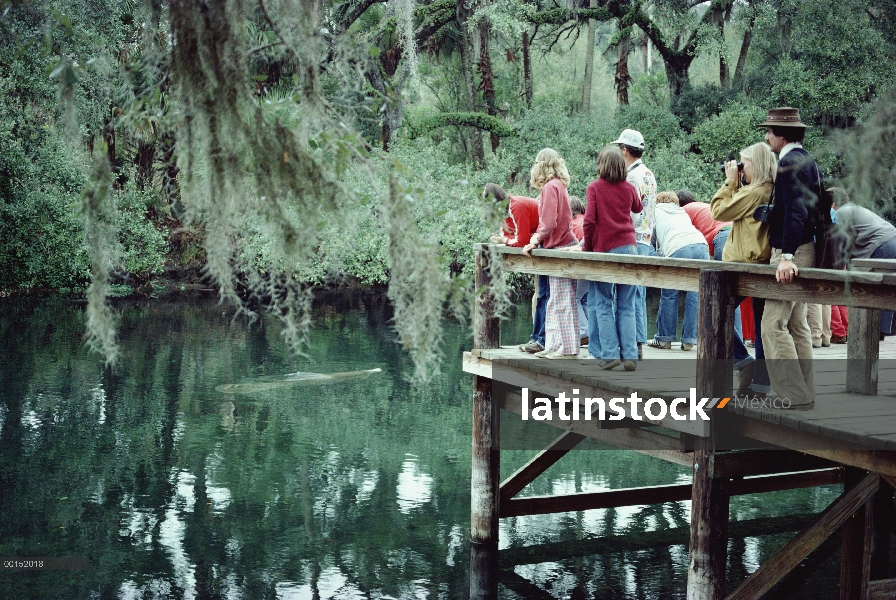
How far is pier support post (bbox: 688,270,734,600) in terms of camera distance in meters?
5.97

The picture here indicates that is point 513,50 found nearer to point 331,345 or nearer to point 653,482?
point 331,345

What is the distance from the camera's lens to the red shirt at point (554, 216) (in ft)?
25.0

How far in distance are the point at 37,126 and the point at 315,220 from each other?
78.6 ft

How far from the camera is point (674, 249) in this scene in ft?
28.1

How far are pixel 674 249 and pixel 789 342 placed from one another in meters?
2.91

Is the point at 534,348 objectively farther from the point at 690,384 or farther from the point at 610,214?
the point at 690,384

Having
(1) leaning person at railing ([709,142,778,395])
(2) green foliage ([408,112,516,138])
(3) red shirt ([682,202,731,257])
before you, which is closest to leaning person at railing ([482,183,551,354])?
(3) red shirt ([682,202,731,257])

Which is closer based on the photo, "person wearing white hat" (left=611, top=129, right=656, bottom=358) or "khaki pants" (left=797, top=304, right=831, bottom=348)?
"person wearing white hat" (left=611, top=129, right=656, bottom=358)

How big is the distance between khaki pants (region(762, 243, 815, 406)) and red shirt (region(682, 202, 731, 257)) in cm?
378

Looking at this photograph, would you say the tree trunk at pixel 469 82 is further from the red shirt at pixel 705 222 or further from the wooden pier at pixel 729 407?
the wooden pier at pixel 729 407

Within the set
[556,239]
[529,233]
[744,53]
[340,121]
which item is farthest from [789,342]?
[744,53]

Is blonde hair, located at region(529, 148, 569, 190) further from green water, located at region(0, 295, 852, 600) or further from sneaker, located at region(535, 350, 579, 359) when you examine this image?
green water, located at region(0, 295, 852, 600)

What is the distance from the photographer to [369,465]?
12.5m

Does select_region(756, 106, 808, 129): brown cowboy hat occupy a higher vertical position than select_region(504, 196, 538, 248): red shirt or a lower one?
higher
